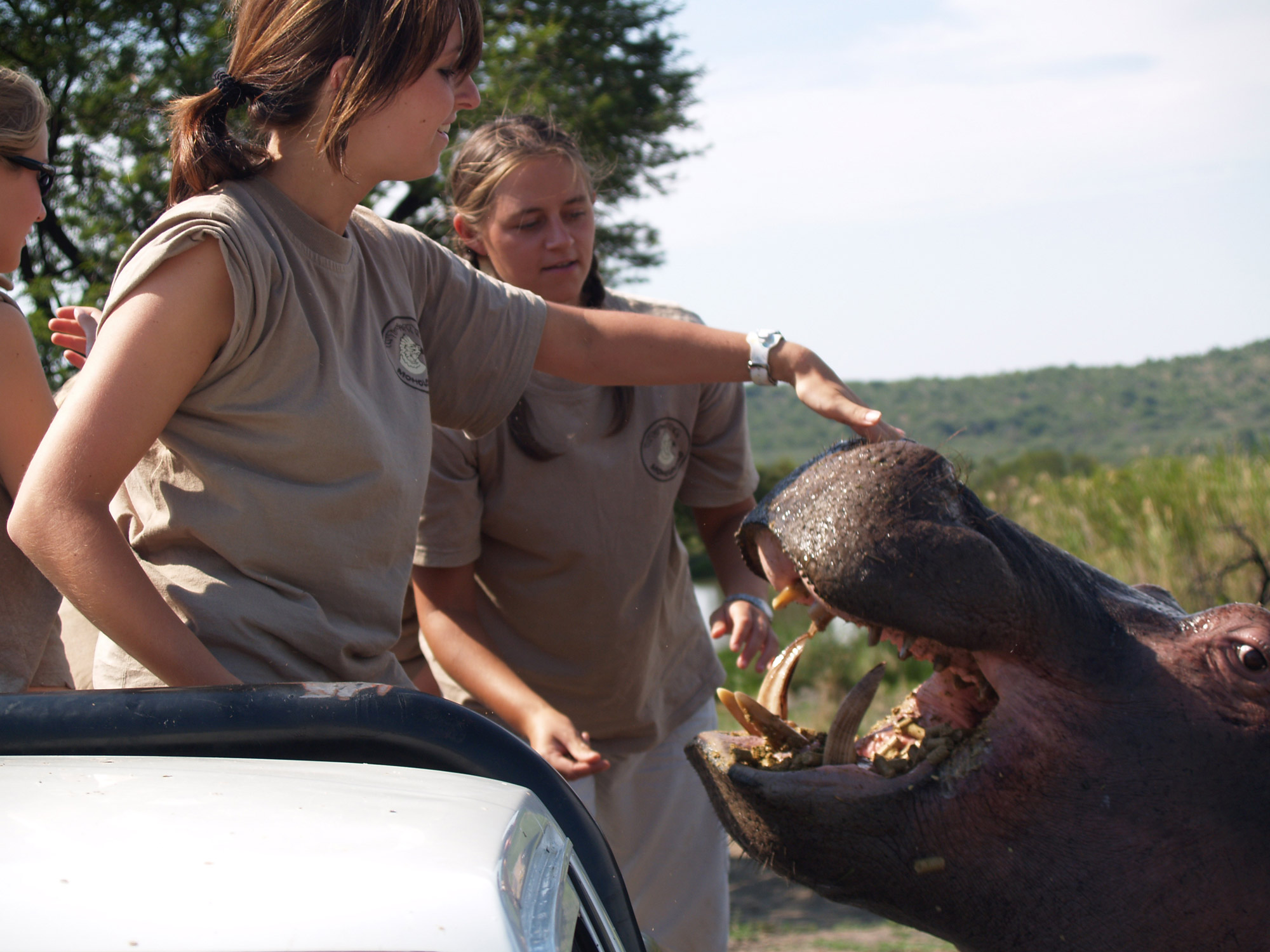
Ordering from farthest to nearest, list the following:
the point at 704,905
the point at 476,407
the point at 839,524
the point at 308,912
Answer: the point at 704,905, the point at 476,407, the point at 839,524, the point at 308,912

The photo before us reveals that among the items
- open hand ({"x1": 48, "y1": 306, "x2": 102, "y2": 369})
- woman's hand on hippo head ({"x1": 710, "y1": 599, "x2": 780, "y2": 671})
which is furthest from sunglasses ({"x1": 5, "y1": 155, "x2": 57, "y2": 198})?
woman's hand on hippo head ({"x1": 710, "y1": 599, "x2": 780, "y2": 671})

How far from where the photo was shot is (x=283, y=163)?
6.49 ft

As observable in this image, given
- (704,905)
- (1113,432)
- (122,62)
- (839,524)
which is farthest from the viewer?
(1113,432)

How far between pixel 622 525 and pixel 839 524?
3.76 feet

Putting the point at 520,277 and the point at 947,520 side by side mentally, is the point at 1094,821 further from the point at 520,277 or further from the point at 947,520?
the point at 520,277

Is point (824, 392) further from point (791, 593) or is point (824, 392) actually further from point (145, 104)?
point (145, 104)

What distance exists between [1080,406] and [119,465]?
161ft

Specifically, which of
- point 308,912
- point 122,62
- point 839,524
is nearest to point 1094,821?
point 839,524

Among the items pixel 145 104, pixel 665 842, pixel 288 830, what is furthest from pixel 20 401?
pixel 145 104

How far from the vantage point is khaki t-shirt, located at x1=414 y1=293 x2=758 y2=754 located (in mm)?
2975

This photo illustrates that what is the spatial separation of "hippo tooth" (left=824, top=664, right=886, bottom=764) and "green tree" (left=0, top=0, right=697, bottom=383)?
132 inches

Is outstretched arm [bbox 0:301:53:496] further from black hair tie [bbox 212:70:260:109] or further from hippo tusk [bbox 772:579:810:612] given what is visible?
hippo tusk [bbox 772:579:810:612]

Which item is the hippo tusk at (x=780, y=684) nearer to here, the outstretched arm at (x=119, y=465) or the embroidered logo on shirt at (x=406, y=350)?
the embroidered logo on shirt at (x=406, y=350)

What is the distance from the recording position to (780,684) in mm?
2266
